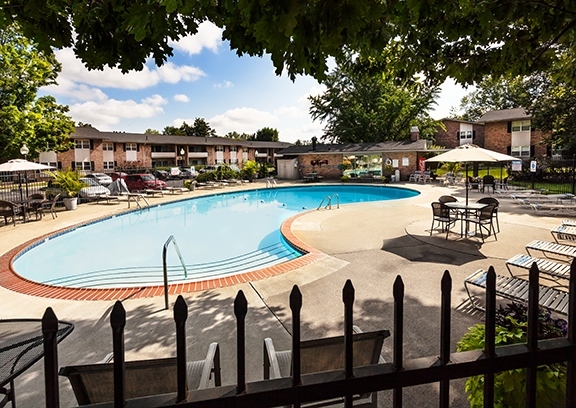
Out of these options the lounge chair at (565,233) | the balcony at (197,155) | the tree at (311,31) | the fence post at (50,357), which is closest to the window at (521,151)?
the lounge chair at (565,233)

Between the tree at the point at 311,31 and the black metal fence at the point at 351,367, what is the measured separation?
4.46 feet

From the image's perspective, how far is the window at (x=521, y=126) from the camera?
3131cm

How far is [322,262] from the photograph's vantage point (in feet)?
23.3

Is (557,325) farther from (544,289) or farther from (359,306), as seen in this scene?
(359,306)

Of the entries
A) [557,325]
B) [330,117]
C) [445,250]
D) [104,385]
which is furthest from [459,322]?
[330,117]

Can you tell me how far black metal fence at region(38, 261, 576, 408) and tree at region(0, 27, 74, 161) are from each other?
2262 centimetres

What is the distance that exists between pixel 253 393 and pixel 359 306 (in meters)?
3.82

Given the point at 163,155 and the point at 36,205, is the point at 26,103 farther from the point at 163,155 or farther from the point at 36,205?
the point at 163,155

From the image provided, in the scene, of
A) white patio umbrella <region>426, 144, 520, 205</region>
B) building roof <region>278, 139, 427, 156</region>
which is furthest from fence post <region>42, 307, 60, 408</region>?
building roof <region>278, 139, 427, 156</region>

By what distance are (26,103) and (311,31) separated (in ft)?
81.4

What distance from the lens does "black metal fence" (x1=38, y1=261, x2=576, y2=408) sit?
1270 millimetres

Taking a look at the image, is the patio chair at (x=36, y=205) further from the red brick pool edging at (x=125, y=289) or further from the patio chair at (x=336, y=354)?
the patio chair at (x=336, y=354)

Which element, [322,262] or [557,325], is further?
[322,262]

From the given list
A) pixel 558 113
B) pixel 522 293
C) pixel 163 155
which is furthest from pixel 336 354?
pixel 163 155
